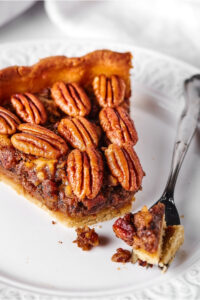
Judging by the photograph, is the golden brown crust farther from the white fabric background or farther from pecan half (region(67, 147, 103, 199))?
the white fabric background

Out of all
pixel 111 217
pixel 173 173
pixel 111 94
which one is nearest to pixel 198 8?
pixel 111 94

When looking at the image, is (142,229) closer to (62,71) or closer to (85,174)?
(85,174)

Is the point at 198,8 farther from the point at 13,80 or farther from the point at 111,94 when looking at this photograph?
the point at 13,80

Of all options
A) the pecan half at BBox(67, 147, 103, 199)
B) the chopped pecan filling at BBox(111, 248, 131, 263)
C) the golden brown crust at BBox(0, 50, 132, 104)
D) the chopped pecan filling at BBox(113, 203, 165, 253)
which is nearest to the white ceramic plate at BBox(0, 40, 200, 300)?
the chopped pecan filling at BBox(111, 248, 131, 263)

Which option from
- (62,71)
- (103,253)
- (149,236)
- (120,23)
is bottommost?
(103,253)

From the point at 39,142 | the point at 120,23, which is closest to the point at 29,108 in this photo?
the point at 39,142

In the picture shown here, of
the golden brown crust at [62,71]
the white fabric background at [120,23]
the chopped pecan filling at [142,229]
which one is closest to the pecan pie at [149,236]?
the chopped pecan filling at [142,229]

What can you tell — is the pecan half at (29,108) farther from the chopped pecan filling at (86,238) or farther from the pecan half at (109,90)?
the chopped pecan filling at (86,238)
